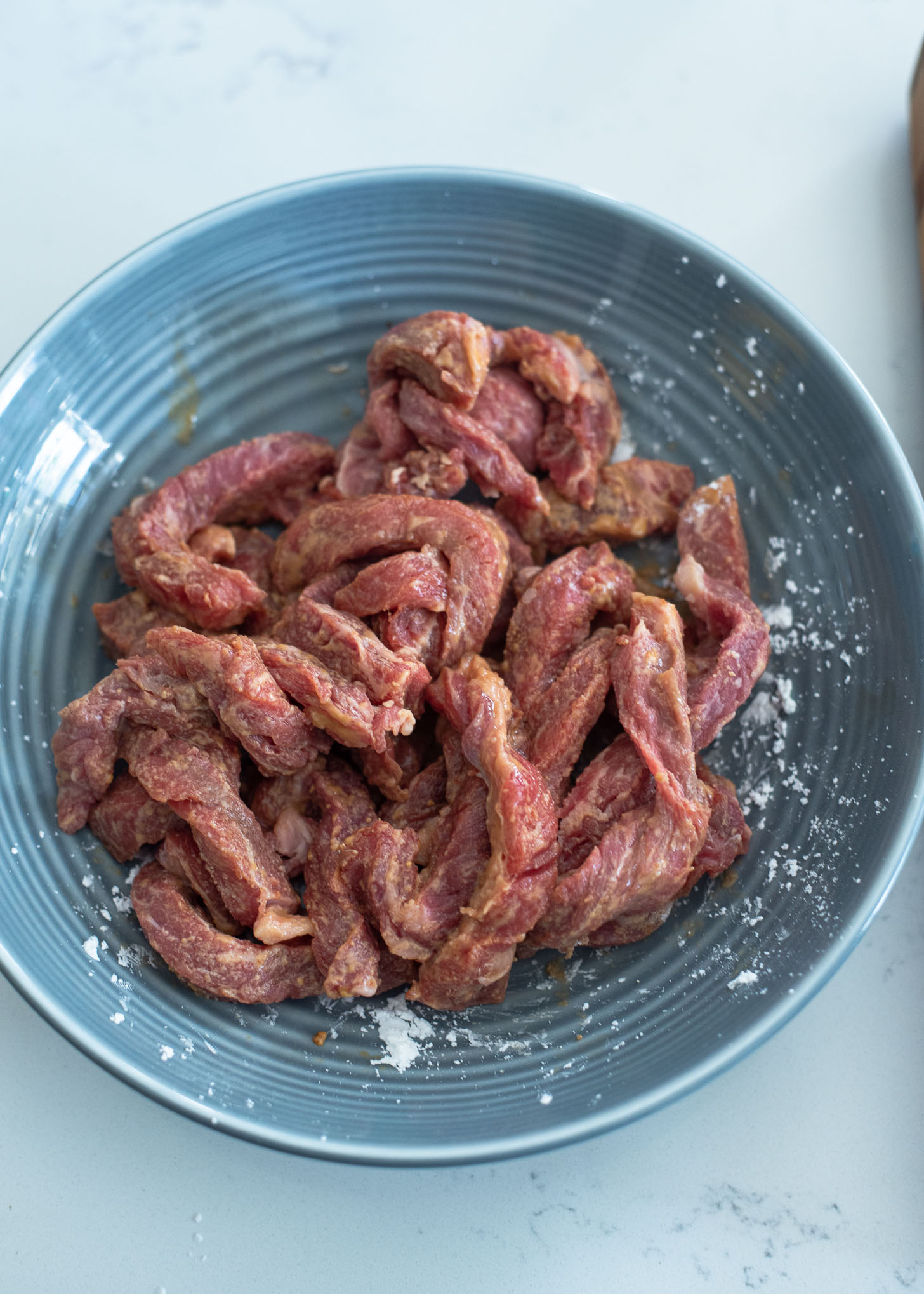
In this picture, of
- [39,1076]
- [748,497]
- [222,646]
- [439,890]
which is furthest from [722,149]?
[39,1076]

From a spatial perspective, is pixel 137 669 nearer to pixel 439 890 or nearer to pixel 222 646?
pixel 222 646

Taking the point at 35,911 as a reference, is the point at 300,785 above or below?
above

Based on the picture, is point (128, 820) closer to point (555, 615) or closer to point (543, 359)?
point (555, 615)

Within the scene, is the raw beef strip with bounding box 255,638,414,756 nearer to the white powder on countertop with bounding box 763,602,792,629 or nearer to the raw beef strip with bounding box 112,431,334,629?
the raw beef strip with bounding box 112,431,334,629

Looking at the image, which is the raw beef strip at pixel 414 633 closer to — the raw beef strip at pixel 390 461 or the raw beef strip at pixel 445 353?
the raw beef strip at pixel 390 461

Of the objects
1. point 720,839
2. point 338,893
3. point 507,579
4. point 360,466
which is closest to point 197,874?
point 338,893

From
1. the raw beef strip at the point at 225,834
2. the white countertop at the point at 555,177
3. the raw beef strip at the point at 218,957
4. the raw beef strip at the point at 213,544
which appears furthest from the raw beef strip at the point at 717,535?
the raw beef strip at the point at 218,957

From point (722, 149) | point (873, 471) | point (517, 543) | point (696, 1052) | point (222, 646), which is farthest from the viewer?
point (722, 149)
